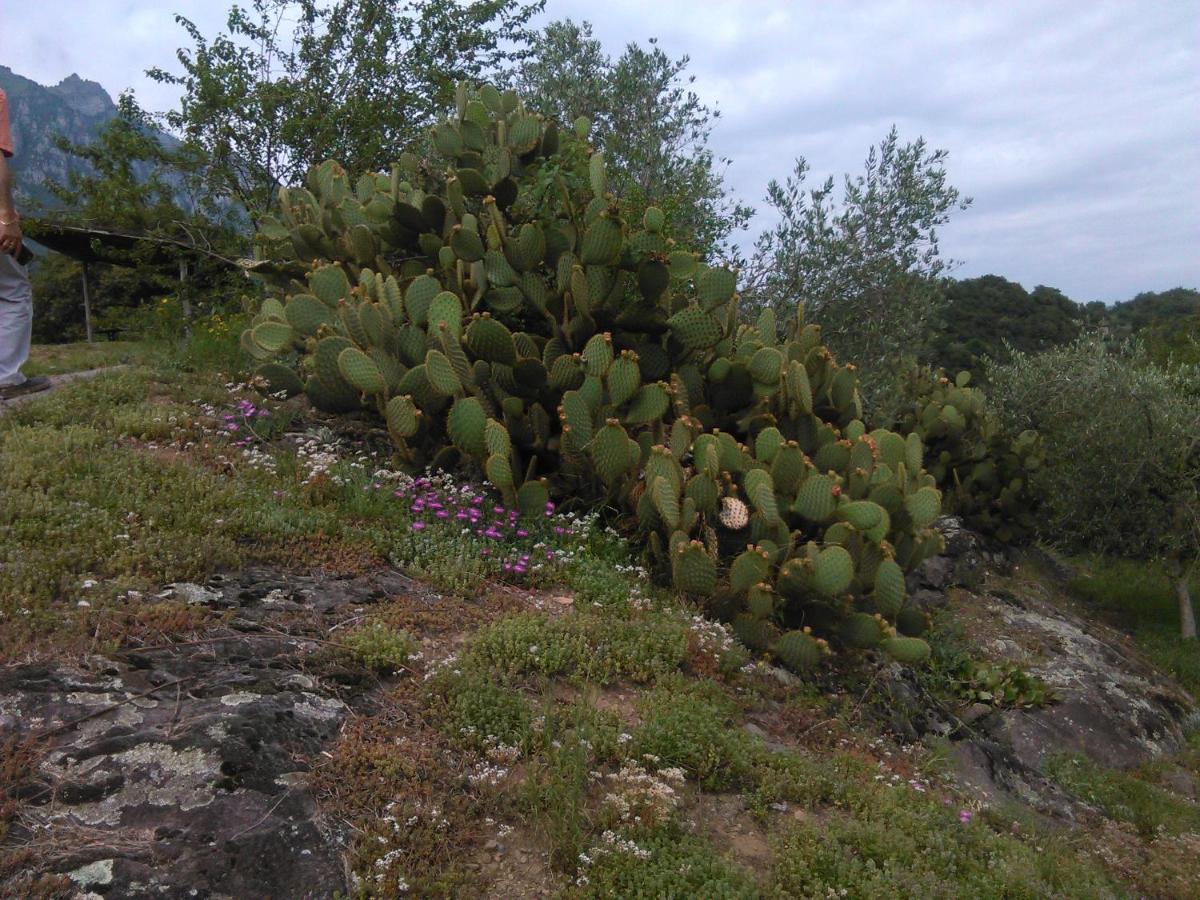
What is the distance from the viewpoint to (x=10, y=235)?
6070 millimetres

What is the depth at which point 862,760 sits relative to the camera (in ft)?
13.1

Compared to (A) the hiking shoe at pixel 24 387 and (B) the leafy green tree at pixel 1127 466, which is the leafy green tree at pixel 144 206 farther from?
(B) the leafy green tree at pixel 1127 466

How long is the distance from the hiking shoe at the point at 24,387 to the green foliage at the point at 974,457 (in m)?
9.40

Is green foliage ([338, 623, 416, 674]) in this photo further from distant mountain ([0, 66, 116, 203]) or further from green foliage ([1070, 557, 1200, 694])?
distant mountain ([0, 66, 116, 203])

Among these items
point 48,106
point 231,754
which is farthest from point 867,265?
point 48,106

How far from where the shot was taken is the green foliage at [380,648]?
3732 millimetres

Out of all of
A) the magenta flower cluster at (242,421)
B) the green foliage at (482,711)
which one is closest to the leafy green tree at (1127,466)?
the magenta flower cluster at (242,421)

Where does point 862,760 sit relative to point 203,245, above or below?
below

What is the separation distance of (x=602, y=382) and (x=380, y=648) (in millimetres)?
2590

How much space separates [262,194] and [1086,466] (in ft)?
35.9

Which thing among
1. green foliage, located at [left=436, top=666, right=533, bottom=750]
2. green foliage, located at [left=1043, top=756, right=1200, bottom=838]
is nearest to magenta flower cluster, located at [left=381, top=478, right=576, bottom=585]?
green foliage, located at [left=436, top=666, right=533, bottom=750]

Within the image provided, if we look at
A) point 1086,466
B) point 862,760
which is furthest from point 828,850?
point 1086,466

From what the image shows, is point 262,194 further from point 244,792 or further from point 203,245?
point 244,792

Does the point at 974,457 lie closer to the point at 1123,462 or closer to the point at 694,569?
the point at 1123,462
